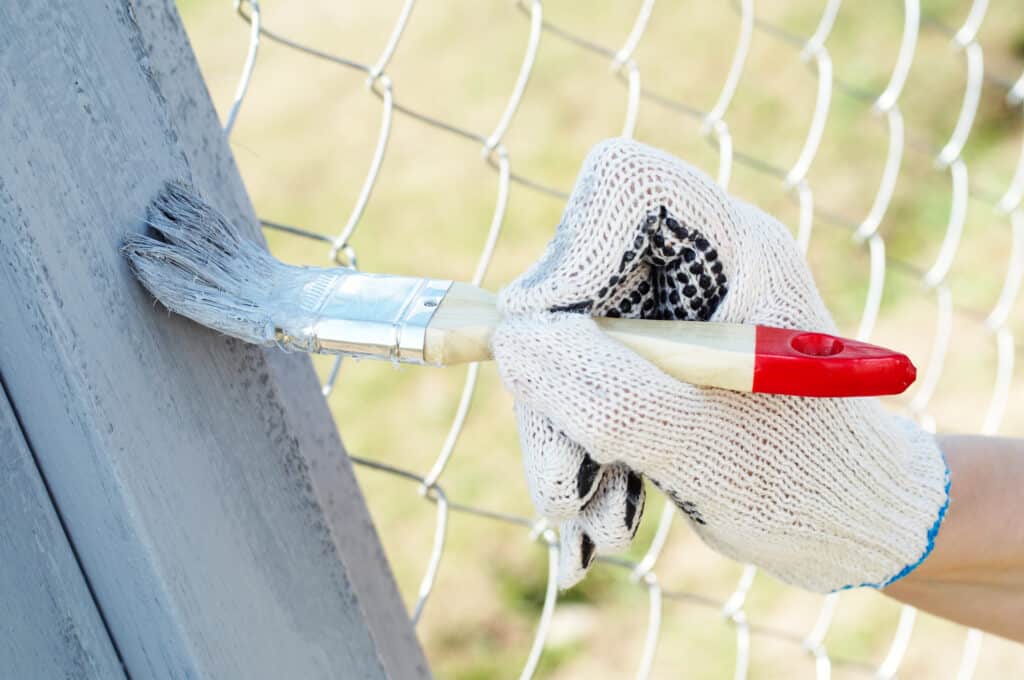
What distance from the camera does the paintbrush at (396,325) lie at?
0.66 metres

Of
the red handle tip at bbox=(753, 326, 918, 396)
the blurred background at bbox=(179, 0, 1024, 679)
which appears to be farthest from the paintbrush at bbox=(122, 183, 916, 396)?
the blurred background at bbox=(179, 0, 1024, 679)

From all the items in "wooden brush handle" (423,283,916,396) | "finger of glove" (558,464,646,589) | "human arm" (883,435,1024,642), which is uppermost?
"wooden brush handle" (423,283,916,396)

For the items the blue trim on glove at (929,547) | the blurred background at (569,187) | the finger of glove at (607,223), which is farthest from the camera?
the blurred background at (569,187)

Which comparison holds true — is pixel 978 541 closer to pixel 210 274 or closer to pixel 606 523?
pixel 606 523

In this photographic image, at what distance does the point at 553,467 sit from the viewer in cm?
71

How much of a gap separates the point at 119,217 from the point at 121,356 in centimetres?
8

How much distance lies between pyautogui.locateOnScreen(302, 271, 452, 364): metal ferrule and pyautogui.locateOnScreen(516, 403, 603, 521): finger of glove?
91 millimetres

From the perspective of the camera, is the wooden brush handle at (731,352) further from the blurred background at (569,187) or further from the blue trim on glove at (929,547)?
the blurred background at (569,187)

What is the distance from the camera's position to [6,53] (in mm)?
582

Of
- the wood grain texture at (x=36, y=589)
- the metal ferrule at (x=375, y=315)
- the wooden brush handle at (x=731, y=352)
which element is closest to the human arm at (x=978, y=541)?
the wooden brush handle at (x=731, y=352)

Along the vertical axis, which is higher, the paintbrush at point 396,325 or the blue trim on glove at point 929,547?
the paintbrush at point 396,325

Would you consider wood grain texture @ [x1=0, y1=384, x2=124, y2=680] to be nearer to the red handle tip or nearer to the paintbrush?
the paintbrush

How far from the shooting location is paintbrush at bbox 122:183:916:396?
66cm

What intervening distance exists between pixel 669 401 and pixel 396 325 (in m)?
0.17
